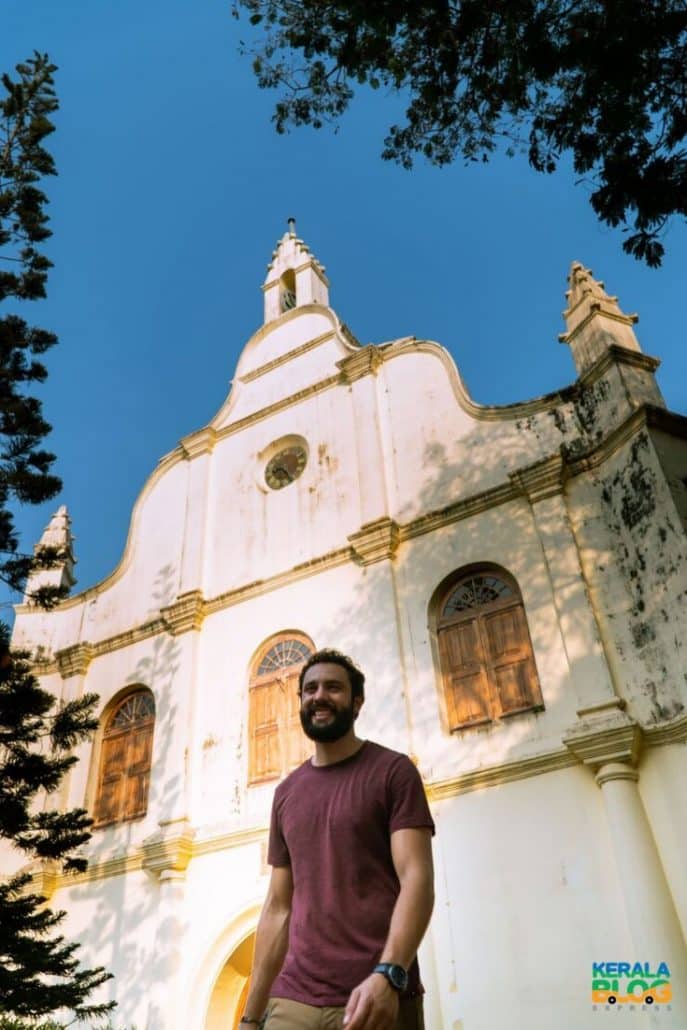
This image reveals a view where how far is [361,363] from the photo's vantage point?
12.5 metres

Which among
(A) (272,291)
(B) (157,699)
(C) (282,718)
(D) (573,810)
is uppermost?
(A) (272,291)

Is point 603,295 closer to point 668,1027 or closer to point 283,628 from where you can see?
point 283,628

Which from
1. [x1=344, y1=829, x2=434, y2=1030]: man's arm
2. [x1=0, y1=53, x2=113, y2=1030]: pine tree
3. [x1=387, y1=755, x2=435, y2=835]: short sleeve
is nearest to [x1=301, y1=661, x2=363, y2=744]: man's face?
[x1=387, y1=755, x2=435, y2=835]: short sleeve

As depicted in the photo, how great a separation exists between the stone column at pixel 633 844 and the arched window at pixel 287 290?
1163 centimetres

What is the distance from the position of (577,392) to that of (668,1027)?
→ 22.7 feet

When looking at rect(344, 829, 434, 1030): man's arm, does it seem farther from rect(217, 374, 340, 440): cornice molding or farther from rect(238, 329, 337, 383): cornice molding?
rect(238, 329, 337, 383): cornice molding

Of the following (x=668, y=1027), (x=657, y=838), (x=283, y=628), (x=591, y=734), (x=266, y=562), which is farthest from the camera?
(x=266, y=562)

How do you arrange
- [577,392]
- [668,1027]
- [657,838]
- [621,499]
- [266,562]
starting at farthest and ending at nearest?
[266,562] < [577,392] < [621,499] < [657,838] < [668,1027]

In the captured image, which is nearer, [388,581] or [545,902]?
[545,902]

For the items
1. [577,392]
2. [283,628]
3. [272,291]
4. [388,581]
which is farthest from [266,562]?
[272,291]

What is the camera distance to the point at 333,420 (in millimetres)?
12398

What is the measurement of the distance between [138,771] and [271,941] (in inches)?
363

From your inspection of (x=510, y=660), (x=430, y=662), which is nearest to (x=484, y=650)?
(x=510, y=660)

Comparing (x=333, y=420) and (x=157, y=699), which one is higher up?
(x=333, y=420)
